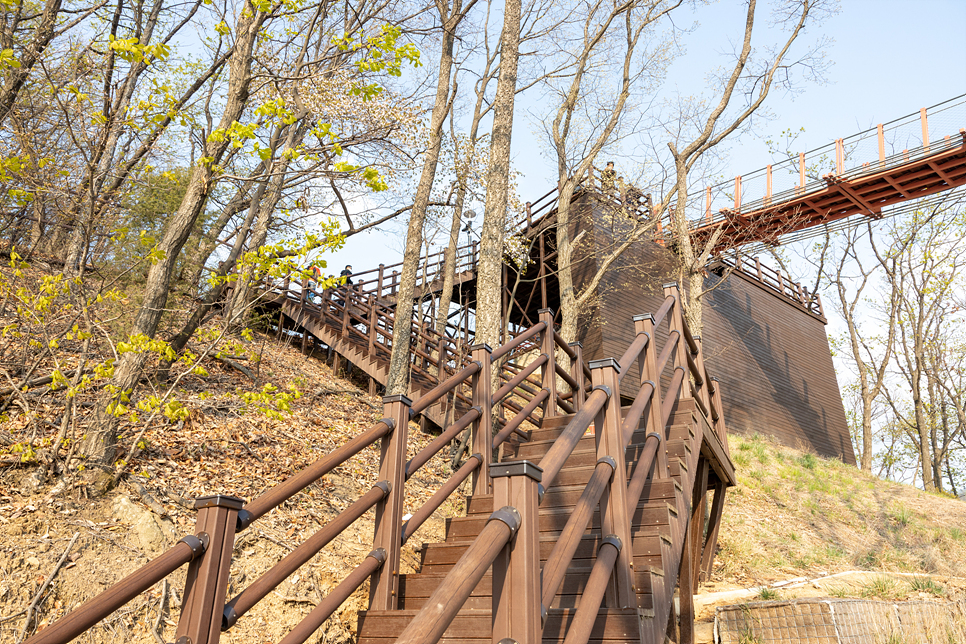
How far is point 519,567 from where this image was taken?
1.94 m

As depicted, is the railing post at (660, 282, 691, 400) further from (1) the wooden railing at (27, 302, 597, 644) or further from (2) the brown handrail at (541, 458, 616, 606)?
(2) the brown handrail at (541, 458, 616, 606)

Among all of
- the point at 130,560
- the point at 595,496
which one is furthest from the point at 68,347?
the point at 595,496

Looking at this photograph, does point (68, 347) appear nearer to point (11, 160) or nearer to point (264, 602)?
point (11, 160)

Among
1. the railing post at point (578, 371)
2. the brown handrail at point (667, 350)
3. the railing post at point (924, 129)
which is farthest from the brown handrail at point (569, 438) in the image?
the railing post at point (924, 129)

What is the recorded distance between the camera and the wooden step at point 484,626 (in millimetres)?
2750

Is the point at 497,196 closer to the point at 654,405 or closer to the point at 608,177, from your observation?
the point at 654,405

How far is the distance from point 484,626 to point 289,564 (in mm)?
1000

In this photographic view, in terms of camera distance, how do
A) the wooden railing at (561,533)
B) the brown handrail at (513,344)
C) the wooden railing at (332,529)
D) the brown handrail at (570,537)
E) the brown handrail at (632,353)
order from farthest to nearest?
the brown handrail at (513,344) < the brown handrail at (632,353) < the brown handrail at (570,537) < the wooden railing at (332,529) < the wooden railing at (561,533)

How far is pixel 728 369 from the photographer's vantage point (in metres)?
18.8

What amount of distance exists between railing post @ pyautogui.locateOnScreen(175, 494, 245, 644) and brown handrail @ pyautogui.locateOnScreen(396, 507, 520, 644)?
1.02m

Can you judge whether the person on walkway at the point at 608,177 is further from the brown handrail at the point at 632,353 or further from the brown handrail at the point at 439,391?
the brown handrail at the point at 632,353

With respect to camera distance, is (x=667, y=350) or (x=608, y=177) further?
(x=608, y=177)

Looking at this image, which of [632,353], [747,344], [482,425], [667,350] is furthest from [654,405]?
[747,344]

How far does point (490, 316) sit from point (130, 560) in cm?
483
